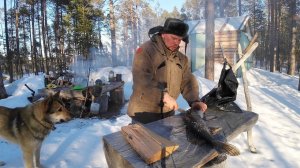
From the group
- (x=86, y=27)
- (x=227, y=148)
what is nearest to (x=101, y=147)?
(x=227, y=148)

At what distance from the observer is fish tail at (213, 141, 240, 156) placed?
90.7 inches

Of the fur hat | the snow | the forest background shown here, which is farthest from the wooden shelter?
the fur hat

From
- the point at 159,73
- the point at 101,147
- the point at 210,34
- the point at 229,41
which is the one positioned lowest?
the point at 101,147

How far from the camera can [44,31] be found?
2938 cm

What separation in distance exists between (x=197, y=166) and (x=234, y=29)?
66.7 ft

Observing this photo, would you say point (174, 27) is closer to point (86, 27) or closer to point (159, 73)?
point (159, 73)

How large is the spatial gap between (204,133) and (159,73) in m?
0.93

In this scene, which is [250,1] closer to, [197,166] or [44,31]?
[44,31]

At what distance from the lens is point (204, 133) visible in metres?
2.62

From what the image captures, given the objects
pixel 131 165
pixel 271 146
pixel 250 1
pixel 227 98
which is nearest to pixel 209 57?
→ pixel 271 146

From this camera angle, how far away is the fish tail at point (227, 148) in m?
2.30

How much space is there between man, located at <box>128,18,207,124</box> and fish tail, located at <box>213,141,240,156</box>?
731 millimetres

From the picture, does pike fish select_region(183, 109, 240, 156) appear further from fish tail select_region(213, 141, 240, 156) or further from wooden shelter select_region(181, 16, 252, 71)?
wooden shelter select_region(181, 16, 252, 71)

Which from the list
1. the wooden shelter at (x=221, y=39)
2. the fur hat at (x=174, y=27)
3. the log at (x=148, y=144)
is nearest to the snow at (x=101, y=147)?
the log at (x=148, y=144)
